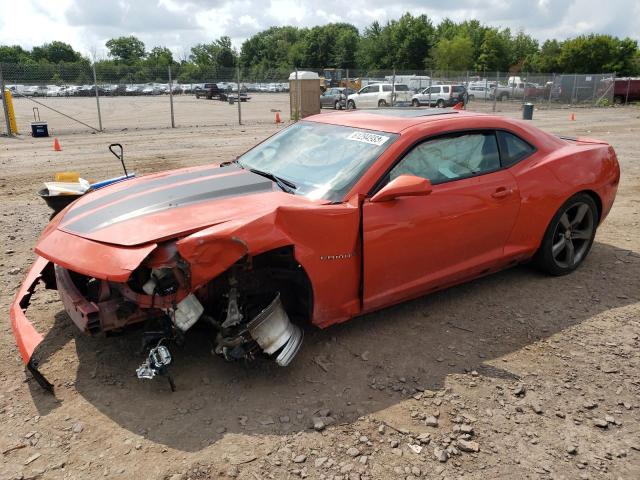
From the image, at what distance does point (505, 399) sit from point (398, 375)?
2.11ft

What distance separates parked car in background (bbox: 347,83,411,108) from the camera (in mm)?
27828

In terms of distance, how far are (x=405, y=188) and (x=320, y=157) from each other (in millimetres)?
843

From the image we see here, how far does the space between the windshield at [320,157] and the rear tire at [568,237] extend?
1.87 m

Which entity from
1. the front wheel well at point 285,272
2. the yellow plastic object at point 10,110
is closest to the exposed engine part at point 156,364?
the front wheel well at point 285,272

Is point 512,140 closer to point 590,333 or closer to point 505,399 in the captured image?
point 590,333

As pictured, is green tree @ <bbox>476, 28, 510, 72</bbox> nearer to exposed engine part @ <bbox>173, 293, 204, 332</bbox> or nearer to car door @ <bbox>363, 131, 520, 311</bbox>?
car door @ <bbox>363, 131, 520, 311</bbox>

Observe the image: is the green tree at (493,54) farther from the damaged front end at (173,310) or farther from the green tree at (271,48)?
the damaged front end at (173,310)

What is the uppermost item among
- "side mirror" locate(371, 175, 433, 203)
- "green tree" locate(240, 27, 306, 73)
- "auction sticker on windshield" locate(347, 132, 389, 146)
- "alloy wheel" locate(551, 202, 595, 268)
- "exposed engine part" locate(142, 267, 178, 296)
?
"green tree" locate(240, 27, 306, 73)

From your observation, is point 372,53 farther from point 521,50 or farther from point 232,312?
point 232,312

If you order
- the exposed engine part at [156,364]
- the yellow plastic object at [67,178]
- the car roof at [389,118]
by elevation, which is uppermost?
the car roof at [389,118]

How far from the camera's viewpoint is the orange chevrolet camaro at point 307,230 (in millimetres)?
2809

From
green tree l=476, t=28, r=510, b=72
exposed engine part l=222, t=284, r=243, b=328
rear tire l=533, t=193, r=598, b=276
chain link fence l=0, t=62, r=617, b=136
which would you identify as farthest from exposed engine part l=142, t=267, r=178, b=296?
green tree l=476, t=28, r=510, b=72

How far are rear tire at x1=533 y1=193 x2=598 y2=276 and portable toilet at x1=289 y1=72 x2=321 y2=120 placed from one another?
1616 centimetres

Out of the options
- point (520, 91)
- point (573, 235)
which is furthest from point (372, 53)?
point (573, 235)
